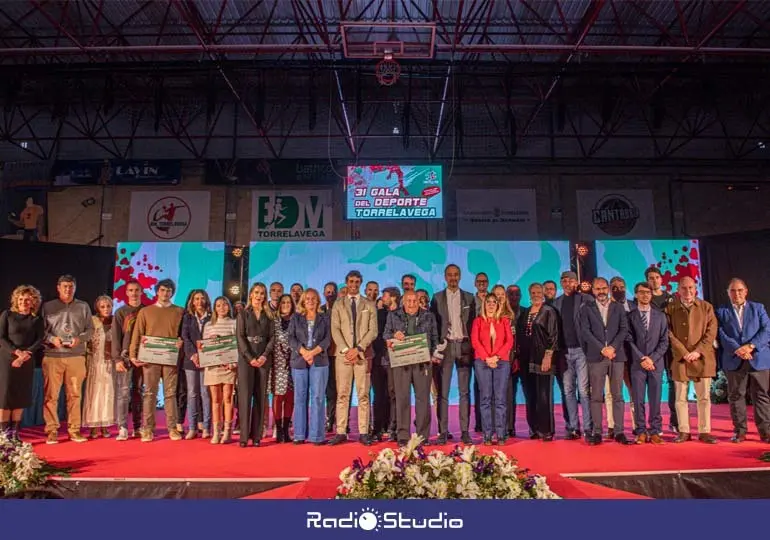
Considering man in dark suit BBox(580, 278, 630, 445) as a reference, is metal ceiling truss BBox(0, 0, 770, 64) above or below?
above

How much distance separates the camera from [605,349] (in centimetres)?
461

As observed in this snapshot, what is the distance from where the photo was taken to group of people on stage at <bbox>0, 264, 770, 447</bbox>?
4.66 metres

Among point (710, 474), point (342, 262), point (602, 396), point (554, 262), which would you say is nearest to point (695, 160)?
point (554, 262)

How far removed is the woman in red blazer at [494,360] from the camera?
463cm

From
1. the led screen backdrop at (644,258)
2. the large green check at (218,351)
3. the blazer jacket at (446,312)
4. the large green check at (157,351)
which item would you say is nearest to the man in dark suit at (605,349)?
the blazer jacket at (446,312)

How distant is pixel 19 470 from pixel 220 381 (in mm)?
1876

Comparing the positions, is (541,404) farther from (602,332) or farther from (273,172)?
(273,172)

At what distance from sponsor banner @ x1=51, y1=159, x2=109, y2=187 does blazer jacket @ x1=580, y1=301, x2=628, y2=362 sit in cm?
1061

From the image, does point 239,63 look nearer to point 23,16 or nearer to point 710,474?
point 23,16

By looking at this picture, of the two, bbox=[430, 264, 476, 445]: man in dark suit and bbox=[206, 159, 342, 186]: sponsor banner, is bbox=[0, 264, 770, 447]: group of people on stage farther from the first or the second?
bbox=[206, 159, 342, 186]: sponsor banner

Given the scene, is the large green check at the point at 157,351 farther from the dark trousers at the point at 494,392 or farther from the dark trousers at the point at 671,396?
the dark trousers at the point at 671,396

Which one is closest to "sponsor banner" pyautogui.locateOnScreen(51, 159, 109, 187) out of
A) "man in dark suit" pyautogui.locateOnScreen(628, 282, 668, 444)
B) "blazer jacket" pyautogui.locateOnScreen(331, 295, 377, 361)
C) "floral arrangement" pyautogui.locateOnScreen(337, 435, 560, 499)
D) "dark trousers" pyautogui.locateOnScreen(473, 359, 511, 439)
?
"blazer jacket" pyautogui.locateOnScreen(331, 295, 377, 361)

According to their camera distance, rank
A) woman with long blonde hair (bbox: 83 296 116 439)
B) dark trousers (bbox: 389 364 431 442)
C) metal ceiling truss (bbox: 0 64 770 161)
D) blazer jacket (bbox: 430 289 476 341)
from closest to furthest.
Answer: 1. dark trousers (bbox: 389 364 431 442)
2. blazer jacket (bbox: 430 289 476 341)
3. woman with long blonde hair (bbox: 83 296 116 439)
4. metal ceiling truss (bbox: 0 64 770 161)

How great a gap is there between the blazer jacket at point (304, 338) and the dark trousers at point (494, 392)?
4.43 feet
